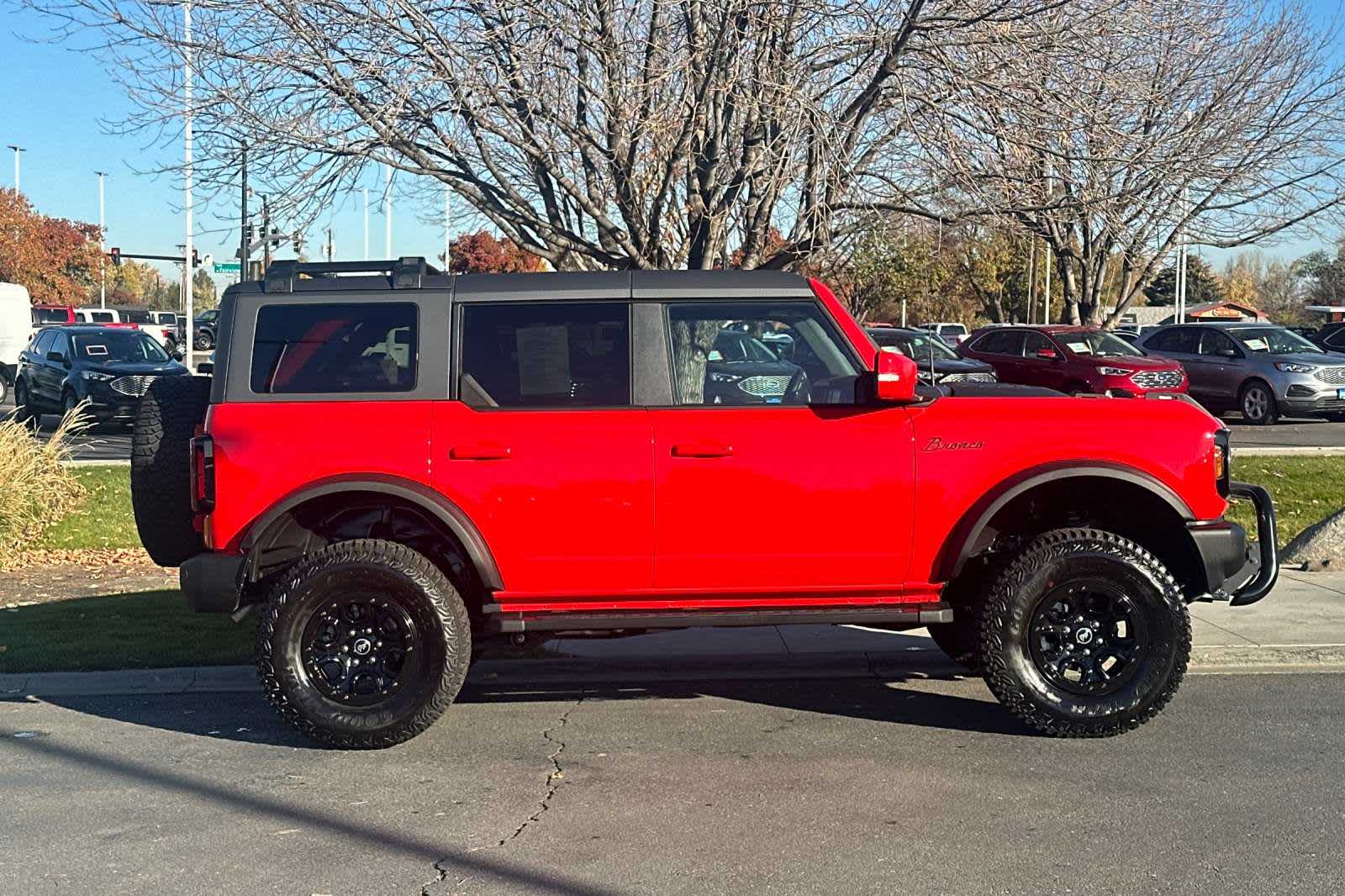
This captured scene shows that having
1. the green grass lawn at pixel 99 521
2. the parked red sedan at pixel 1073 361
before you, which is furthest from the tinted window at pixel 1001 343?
the green grass lawn at pixel 99 521

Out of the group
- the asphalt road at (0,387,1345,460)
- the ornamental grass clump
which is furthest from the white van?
the ornamental grass clump

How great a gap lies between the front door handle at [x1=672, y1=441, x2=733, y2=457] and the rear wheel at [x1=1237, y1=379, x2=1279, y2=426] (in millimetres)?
18981

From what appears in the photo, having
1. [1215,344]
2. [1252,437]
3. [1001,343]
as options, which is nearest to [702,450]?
[1252,437]

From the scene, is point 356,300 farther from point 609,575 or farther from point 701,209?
point 701,209

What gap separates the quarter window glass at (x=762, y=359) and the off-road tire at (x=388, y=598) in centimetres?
144

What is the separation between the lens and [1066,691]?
6.20 metres

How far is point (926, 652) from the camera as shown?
25.6 ft

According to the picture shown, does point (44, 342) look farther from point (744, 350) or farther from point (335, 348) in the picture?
point (744, 350)

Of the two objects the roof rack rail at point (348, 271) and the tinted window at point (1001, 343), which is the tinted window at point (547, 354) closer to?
the roof rack rail at point (348, 271)

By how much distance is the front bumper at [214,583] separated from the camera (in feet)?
19.5

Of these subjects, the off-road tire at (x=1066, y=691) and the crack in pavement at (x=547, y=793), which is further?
the off-road tire at (x=1066, y=691)

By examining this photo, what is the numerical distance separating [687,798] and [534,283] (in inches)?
95.6

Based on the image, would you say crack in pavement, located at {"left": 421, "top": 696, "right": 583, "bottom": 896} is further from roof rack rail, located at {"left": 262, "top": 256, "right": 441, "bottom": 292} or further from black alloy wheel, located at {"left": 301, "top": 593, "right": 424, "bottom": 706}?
roof rack rail, located at {"left": 262, "top": 256, "right": 441, "bottom": 292}

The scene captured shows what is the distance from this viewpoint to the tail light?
19.7ft
